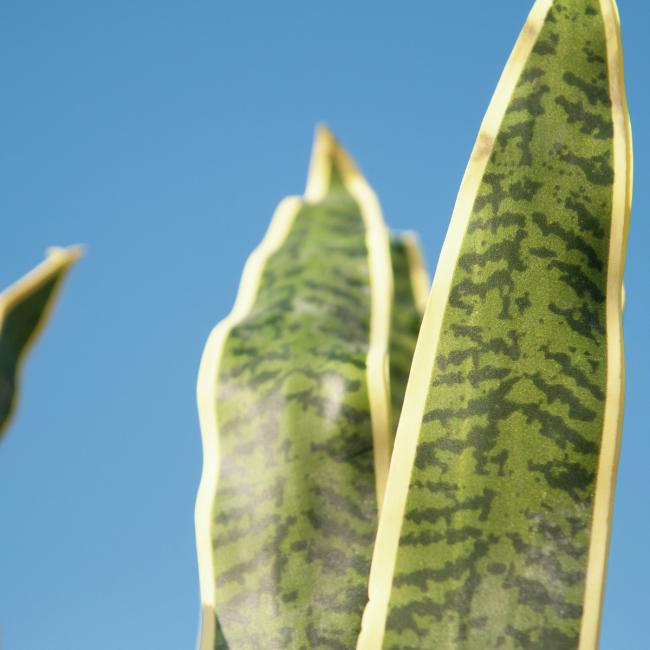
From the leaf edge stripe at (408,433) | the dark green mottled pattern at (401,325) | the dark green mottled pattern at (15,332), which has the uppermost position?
the dark green mottled pattern at (401,325)

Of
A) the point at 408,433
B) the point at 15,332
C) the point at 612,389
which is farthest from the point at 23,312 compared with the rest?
the point at 612,389

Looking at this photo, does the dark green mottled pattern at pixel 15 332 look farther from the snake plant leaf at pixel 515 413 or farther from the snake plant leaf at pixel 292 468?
the snake plant leaf at pixel 515 413

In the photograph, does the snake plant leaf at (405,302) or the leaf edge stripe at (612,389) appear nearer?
the leaf edge stripe at (612,389)

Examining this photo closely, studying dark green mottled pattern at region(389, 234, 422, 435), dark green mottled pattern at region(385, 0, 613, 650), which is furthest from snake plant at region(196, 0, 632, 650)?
dark green mottled pattern at region(389, 234, 422, 435)

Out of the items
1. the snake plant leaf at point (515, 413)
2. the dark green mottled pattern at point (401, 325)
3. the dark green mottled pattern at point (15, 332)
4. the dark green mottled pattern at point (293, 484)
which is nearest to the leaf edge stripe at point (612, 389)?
the snake plant leaf at point (515, 413)

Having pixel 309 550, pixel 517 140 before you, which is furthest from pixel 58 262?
pixel 517 140

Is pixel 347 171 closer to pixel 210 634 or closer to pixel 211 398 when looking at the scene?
pixel 211 398

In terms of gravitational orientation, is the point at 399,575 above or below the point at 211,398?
below
